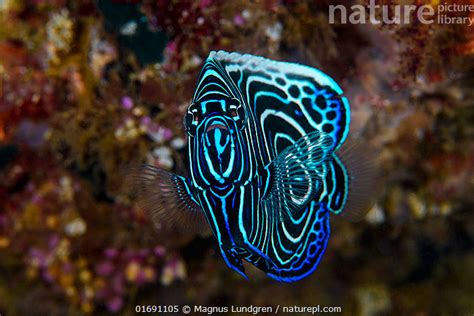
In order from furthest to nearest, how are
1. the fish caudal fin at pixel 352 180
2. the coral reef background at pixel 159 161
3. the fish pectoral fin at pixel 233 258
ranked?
the coral reef background at pixel 159 161 < the fish caudal fin at pixel 352 180 < the fish pectoral fin at pixel 233 258

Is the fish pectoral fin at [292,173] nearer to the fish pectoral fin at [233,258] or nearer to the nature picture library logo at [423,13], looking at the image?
the fish pectoral fin at [233,258]

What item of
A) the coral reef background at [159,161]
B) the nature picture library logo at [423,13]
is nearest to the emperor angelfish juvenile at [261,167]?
the nature picture library logo at [423,13]

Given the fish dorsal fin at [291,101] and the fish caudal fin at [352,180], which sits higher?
the fish dorsal fin at [291,101]

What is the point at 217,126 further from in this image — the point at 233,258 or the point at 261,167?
the point at 233,258

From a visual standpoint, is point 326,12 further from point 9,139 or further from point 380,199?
point 9,139

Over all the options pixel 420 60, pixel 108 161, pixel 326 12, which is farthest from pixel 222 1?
pixel 108 161

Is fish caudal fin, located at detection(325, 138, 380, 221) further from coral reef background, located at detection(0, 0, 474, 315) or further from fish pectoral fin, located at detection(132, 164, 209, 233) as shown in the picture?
coral reef background, located at detection(0, 0, 474, 315)

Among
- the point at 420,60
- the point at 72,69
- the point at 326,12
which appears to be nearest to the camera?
the point at 420,60
